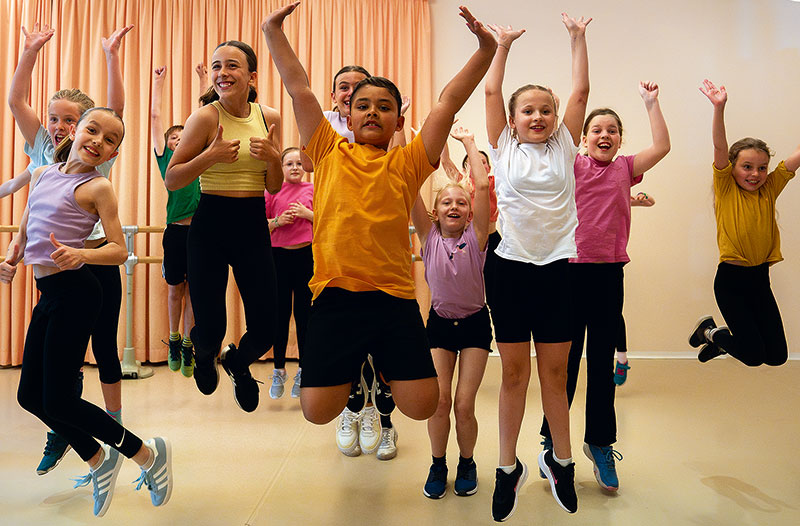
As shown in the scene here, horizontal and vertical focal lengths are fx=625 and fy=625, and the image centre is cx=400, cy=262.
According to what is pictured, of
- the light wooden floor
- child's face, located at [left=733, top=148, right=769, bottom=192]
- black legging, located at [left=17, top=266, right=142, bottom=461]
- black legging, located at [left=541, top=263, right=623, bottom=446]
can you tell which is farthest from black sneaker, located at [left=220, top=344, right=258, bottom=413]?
child's face, located at [left=733, top=148, right=769, bottom=192]

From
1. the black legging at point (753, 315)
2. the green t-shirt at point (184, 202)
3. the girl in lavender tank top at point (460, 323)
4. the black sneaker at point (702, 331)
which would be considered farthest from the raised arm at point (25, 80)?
the black sneaker at point (702, 331)

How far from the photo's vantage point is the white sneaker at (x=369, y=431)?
2900mm

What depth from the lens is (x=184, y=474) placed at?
2680mm

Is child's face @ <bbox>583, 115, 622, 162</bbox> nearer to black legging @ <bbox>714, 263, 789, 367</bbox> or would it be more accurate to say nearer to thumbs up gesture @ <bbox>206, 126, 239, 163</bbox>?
black legging @ <bbox>714, 263, 789, 367</bbox>

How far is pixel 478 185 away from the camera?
7.95ft

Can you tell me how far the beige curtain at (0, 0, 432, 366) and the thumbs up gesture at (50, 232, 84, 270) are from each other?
9.99ft

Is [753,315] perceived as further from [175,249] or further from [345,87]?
[175,249]

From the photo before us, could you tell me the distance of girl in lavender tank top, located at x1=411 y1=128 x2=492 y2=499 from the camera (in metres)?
2.46

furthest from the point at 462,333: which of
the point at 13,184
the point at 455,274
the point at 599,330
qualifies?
the point at 13,184

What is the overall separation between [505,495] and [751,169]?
6.66ft

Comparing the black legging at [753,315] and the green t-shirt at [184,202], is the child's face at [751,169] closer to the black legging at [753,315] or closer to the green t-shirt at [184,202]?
the black legging at [753,315]

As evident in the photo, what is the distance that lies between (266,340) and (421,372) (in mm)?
825

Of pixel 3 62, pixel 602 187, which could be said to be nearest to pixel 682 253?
pixel 602 187

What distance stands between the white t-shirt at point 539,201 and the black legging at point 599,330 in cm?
47
